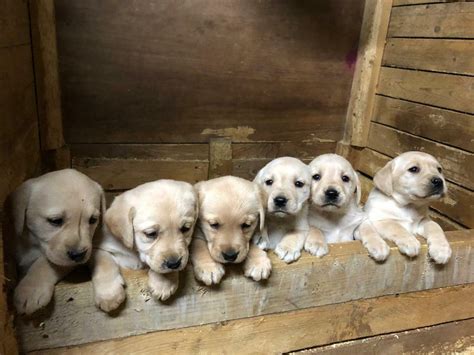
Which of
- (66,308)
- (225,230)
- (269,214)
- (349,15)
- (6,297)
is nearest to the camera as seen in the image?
(6,297)

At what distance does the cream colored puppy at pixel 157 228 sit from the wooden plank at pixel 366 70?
2213 millimetres

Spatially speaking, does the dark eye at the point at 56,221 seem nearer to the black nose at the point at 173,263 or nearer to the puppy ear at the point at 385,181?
the black nose at the point at 173,263

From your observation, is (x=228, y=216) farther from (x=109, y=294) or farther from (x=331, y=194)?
(x=331, y=194)

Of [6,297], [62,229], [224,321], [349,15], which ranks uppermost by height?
[349,15]

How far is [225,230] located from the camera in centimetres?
189

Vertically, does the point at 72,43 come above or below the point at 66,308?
above

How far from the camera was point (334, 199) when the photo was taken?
2355 millimetres

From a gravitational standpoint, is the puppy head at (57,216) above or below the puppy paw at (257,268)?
above

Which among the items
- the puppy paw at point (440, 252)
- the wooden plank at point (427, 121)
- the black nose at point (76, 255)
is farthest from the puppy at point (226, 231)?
the wooden plank at point (427, 121)

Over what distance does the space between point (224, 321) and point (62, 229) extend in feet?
2.72

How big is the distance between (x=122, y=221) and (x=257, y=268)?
0.62m

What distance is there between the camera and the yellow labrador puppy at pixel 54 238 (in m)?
1.64

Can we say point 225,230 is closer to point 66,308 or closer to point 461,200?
point 66,308

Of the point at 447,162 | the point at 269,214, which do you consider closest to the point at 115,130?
the point at 269,214
